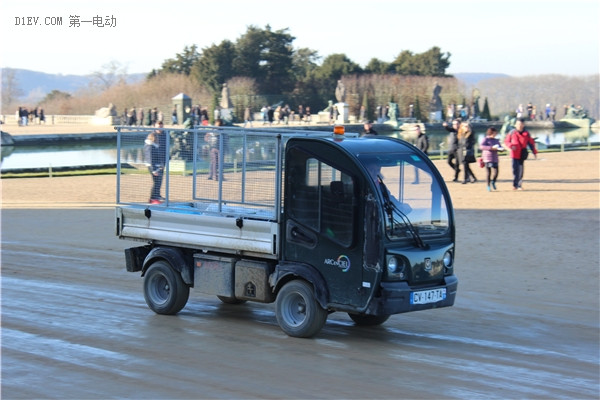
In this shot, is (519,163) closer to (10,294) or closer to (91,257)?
(91,257)

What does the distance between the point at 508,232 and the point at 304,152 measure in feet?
30.7

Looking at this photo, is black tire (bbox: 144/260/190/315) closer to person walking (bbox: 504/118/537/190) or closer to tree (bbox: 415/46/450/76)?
person walking (bbox: 504/118/537/190)

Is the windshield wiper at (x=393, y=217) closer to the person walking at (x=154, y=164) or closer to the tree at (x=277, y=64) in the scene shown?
the person walking at (x=154, y=164)

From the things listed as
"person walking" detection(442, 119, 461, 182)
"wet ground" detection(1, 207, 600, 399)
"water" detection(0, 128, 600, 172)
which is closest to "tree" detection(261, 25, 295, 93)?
"water" detection(0, 128, 600, 172)

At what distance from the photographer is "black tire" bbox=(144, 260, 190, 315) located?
36.9 feet

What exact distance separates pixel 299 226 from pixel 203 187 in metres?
2.17

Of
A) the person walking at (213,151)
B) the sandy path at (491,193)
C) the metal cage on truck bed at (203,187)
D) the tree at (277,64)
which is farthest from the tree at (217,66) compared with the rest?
the person walking at (213,151)

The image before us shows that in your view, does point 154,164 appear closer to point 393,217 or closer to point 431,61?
point 393,217

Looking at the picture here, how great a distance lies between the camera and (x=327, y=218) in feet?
31.9

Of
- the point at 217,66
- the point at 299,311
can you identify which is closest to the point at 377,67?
the point at 217,66

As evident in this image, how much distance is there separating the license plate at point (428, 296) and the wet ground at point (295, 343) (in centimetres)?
50

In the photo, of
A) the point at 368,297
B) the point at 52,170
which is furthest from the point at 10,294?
the point at 52,170

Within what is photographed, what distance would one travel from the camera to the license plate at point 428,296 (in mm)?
9500

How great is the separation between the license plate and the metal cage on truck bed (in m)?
1.63
